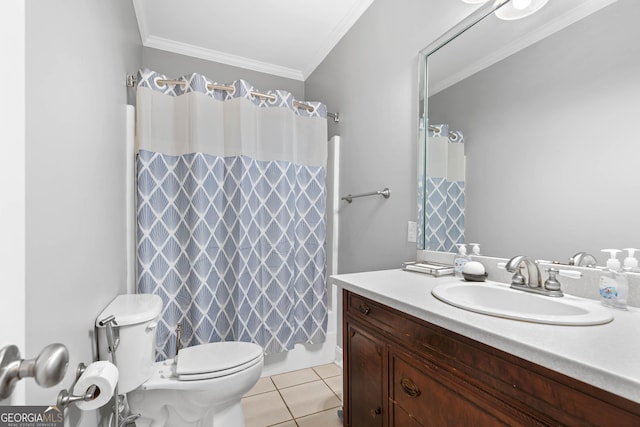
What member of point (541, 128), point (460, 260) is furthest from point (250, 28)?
point (460, 260)

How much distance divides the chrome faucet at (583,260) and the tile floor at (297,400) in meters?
1.40

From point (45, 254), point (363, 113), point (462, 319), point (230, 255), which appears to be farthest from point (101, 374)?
point (363, 113)

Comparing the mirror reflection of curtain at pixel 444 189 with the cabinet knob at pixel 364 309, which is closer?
the cabinet knob at pixel 364 309

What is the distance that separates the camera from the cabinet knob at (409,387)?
90 centimetres

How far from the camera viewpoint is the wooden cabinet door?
1.08 meters

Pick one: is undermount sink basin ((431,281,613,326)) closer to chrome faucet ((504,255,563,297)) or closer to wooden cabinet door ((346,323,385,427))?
chrome faucet ((504,255,563,297))

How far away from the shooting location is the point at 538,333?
650 millimetres

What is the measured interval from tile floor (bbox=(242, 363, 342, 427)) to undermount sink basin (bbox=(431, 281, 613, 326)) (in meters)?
1.11

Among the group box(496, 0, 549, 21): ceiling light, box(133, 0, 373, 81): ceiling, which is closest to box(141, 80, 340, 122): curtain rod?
box(133, 0, 373, 81): ceiling

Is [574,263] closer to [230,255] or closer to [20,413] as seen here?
[20,413]

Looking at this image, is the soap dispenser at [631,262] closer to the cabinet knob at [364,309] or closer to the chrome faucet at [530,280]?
the chrome faucet at [530,280]

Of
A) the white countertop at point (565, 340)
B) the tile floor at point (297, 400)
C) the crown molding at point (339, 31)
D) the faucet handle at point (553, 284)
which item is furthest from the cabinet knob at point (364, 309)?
the crown molding at point (339, 31)

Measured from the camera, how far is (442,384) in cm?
81

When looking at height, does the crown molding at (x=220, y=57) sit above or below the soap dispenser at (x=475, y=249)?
above
